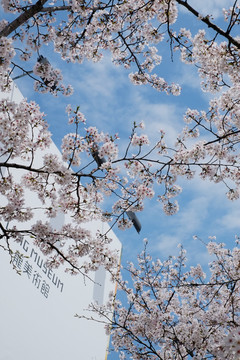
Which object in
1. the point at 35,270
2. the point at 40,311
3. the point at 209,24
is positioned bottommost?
the point at 40,311

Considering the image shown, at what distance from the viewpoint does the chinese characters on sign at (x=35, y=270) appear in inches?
280

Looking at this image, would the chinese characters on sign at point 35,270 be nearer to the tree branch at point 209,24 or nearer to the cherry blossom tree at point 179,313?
the cherry blossom tree at point 179,313

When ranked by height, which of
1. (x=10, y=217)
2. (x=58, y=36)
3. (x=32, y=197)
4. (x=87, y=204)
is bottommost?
(x=10, y=217)

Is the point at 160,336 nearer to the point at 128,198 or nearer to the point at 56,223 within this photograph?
the point at 128,198

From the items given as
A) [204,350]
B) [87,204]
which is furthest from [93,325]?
[87,204]

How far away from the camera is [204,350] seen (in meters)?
5.30

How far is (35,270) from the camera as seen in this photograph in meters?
7.64

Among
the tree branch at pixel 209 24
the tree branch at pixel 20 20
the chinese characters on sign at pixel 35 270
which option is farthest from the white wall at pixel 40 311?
the tree branch at pixel 209 24

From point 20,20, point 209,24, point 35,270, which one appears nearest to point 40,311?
point 35,270

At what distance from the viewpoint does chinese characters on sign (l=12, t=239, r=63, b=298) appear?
23.4 feet

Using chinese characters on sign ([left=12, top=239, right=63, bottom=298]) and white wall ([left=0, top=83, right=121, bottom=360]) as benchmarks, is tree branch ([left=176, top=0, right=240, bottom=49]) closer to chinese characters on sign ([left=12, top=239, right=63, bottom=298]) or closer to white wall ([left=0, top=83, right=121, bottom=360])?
white wall ([left=0, top=83, right=121, bottom=360])

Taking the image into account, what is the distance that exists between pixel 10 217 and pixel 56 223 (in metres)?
5.43

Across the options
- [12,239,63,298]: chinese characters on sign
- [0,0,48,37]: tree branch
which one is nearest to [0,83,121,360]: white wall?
[12,239,63,298]: chinese characters on sign

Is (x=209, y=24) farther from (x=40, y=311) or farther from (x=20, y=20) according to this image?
(x=40, y=311)
